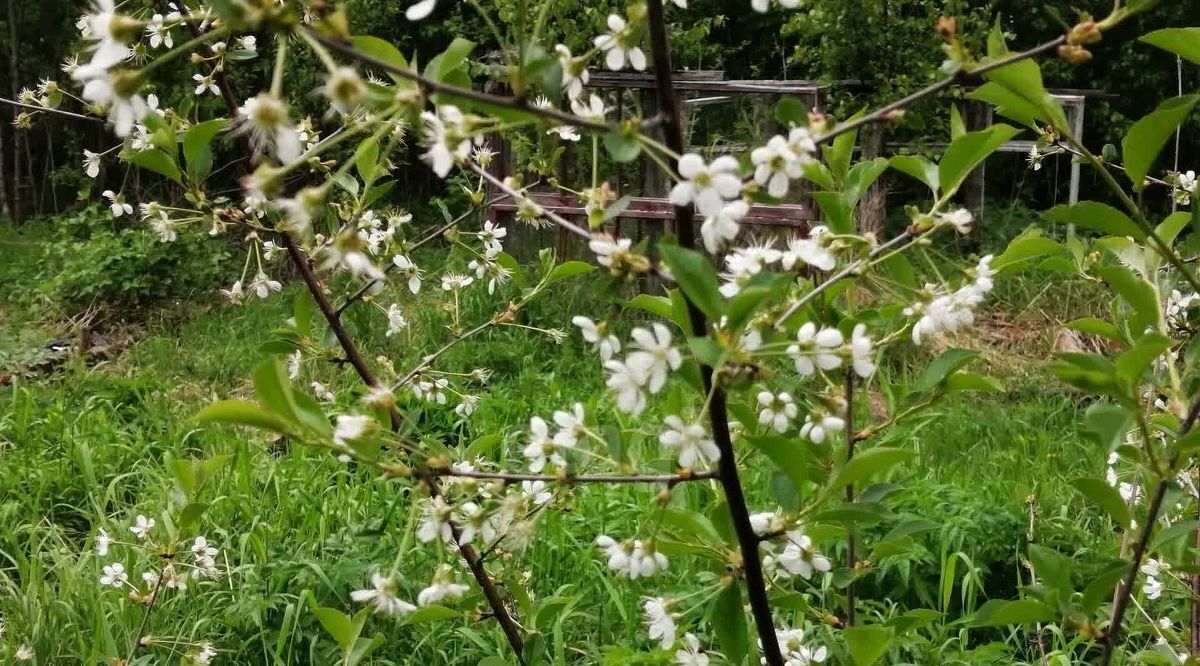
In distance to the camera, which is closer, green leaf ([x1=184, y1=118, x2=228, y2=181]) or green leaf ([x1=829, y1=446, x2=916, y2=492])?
green leaf ([x1=829, y1=446, x2=916, y2=492])

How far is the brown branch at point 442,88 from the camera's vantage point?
412 millimetres

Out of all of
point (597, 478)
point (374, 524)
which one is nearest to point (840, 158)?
point (597, 478)

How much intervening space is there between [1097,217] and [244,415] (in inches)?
20.7

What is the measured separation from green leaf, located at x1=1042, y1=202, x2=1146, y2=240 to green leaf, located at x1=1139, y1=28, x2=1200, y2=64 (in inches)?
4.1

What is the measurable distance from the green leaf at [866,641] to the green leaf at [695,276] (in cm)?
30

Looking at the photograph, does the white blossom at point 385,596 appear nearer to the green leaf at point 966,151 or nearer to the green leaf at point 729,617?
the green leaf at point 729,617

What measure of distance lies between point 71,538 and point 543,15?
2.35m

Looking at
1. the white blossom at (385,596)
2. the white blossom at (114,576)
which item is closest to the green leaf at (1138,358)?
the white blossom at (385,596)

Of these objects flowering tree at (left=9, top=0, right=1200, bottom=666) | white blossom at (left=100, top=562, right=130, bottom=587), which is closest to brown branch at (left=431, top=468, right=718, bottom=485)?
flowering tree at (left=9, top=0, right=1200, bottom=666)

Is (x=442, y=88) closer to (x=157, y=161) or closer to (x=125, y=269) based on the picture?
(x=157, y=161)

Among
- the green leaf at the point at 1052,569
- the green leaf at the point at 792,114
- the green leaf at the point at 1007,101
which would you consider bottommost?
the green leaf at the point at 1052,569

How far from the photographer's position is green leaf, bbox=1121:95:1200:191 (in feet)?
1.95

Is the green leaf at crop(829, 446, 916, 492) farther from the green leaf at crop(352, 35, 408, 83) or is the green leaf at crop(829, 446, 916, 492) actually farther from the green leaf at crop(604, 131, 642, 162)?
the green leaf at crop(352, 35, 408, 83)

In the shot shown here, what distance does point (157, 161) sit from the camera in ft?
3.02
